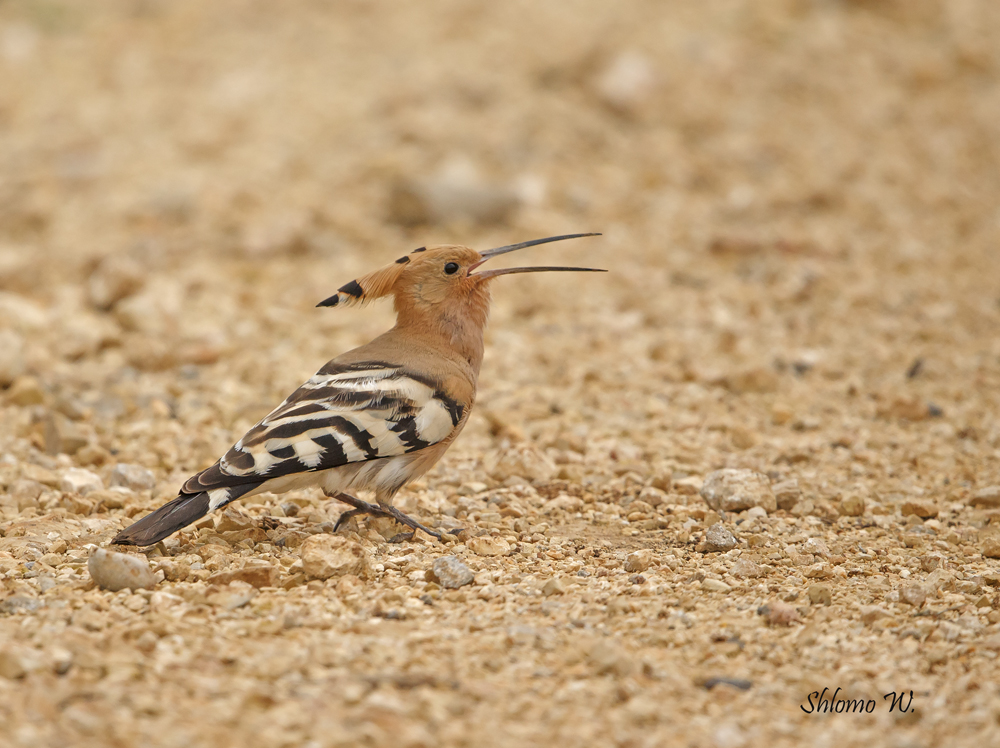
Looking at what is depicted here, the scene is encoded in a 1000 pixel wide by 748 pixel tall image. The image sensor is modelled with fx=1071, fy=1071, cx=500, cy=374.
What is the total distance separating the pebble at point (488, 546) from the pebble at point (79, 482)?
5.59ft

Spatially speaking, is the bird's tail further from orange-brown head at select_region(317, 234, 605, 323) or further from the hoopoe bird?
orange-brown head at select_region(317, 234, 605, 323)

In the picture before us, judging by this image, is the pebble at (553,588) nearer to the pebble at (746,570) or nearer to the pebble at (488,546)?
the pebble at (488,546)

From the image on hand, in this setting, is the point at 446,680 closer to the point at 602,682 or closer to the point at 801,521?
the point at 602,682

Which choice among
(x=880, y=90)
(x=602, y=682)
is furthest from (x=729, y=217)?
(x=602, y=682)

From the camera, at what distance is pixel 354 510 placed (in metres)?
4.31

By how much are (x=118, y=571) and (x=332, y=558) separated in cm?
70

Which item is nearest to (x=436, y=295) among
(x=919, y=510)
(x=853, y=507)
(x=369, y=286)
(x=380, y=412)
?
(x=369, y=286)

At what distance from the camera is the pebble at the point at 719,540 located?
4.05 meters

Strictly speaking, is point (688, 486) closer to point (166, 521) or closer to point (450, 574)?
point (450, 574)

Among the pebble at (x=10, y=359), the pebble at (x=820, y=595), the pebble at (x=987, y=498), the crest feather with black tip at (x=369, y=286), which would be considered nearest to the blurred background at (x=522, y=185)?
the pebble at (x=10, y=359)

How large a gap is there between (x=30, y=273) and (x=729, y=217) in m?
5.15

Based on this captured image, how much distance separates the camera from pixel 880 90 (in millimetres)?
10203

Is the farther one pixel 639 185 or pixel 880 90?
pixel 880 90

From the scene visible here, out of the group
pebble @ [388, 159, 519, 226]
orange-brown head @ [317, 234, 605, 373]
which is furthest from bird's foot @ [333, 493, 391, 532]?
pebble @ [388, 159, 519, 226]
